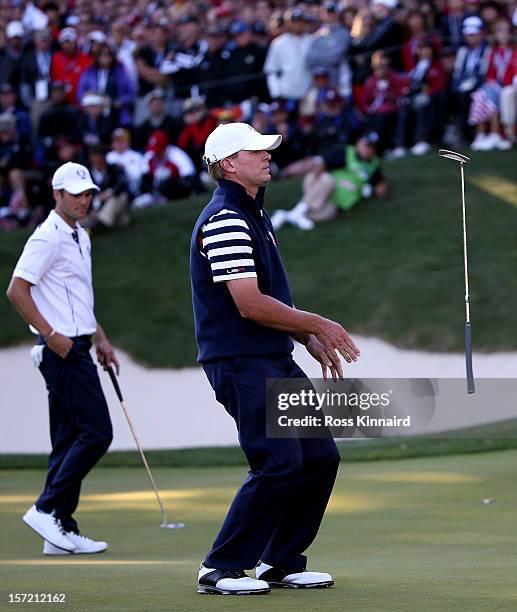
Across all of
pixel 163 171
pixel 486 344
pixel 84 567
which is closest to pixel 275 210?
pixel 163 171

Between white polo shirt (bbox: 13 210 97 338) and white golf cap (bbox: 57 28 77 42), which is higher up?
white golf cap (bbox: 57 28 77 42)

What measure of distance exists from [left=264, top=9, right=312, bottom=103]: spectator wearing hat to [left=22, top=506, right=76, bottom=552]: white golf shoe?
45.5ft

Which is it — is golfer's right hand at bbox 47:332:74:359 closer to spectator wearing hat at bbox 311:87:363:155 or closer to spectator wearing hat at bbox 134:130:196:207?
spectator wearing hat at bbox 311:87:363:155

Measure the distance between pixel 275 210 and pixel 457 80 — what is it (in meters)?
3.26

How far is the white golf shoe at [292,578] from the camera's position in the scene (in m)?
5.62

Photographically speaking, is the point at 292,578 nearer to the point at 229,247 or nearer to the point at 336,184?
the point at 229,247

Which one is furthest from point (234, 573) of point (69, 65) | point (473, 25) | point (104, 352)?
point (69, 65)

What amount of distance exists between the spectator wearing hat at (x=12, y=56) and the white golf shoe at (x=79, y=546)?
1587cm

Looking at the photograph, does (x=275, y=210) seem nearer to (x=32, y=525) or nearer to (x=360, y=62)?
(x=360, y=62)

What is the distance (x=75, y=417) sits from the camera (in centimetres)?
797

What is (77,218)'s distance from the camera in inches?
321

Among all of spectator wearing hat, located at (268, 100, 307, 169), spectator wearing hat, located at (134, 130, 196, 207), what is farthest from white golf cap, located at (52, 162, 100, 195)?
spectator wearing hat, located at (134, 130, 196, 207)

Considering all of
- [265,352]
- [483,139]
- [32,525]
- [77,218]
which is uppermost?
[483,139]

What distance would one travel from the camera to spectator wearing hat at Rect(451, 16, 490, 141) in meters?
19.8
